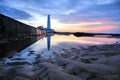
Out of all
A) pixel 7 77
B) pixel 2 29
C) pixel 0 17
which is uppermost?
pixel 0 17

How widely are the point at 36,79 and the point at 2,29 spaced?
1506 centimetres

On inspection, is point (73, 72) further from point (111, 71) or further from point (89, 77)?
point (111, 71)

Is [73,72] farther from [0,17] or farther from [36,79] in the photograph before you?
[0,17]

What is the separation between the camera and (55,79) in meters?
4.41

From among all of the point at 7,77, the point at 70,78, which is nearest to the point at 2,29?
the point at 7,77

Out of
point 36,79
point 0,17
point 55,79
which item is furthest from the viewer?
point 0,17

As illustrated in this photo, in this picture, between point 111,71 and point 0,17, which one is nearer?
point 111,71

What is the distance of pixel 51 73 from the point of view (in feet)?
16.1

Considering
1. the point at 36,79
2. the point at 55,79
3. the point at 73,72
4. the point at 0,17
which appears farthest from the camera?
the point at 0,17

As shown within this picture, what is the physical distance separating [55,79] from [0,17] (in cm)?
1512

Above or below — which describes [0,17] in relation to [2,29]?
above

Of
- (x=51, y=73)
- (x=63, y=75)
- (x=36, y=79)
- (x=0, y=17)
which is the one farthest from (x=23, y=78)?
(x=0, y=17)

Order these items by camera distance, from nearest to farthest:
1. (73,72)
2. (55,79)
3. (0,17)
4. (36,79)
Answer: (55,79) → (36,79) → (73,72) → (0,17)

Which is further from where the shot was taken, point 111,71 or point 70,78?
point 111,71
